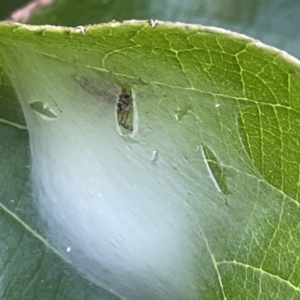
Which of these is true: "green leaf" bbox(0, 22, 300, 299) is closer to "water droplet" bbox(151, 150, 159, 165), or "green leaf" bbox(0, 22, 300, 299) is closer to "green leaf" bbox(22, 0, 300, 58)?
"water droplet" bbox(151, 150, 159, 165)

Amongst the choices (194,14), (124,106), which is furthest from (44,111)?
(194,14)

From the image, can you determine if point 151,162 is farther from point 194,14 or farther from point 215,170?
point 194,14

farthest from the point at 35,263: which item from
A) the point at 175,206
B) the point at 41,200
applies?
the point at 175,206

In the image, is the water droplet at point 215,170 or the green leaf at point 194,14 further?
the green leaf at point 194,14

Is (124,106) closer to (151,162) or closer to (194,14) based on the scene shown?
(151,162)

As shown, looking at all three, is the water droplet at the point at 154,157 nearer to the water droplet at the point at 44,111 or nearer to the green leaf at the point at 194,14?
the water droplet at the point at 44,111

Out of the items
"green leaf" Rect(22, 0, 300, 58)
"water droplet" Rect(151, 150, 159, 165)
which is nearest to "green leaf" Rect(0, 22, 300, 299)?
"water droplet" Rect(151, 150, 159, 165)

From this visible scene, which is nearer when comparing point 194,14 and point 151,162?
point 151,162

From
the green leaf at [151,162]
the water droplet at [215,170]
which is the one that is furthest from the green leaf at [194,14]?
the water droplet at [215,170]

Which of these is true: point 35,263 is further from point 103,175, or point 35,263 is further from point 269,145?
point 269,145
